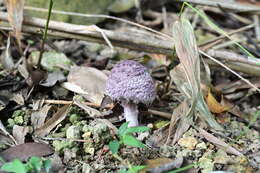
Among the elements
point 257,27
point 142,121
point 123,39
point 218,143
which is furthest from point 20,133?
point 257,27

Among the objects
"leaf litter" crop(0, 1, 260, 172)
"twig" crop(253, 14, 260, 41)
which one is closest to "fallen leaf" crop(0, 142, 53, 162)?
"leaf litter" crop(0, 1, 260, 172)

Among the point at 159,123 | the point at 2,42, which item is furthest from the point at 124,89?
Result: the point at 2,42

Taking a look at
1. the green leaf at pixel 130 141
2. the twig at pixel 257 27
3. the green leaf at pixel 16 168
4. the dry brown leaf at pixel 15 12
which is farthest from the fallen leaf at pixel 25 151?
the twig at pixel 257 27

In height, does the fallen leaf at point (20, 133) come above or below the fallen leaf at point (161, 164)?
below

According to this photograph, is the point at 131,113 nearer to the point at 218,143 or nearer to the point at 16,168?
the point at 218,143

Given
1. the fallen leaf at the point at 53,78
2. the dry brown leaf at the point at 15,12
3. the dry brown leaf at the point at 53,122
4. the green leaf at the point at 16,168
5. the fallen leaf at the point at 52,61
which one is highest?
the dry brown leaf at the point at 15,12

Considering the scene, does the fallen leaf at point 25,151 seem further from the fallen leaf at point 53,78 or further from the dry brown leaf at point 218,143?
the dry brown leaf at point 218,143
